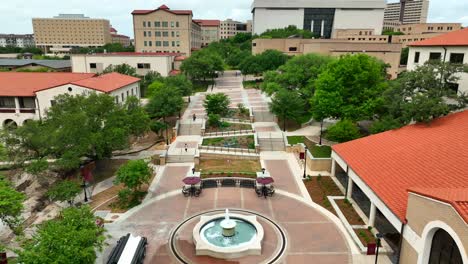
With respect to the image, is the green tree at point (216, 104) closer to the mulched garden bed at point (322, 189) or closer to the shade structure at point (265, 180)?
the mulched garden bed at point (322, 189)

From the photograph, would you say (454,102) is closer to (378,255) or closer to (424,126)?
(424,126)

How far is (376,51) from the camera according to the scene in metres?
69.8

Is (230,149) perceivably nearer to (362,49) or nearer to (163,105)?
(163,105)

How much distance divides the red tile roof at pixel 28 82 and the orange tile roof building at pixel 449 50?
4025 cm

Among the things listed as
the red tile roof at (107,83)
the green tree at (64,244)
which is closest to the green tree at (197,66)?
the red tile roof at (107,83)

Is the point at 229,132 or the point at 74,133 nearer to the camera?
the point at 74,133

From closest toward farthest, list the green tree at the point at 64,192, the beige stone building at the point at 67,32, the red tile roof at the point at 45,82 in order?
1. the green tree at the point at 64,192
2. the red tile roof at the point at 45,82
3. the beige stone building at the point at 67,32

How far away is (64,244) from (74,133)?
1521 centimetres

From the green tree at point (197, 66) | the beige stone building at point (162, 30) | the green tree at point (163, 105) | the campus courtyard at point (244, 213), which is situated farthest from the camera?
Result: the beige stone building at point (162, 30)

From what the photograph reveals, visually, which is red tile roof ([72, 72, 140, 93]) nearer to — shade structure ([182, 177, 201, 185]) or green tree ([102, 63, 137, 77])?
green tree ([102, 63, 137, 77])

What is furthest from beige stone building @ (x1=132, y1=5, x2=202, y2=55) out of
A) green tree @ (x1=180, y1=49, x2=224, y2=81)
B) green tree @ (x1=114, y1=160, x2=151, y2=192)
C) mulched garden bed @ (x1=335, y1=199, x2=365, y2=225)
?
mulched garden bed @ (x1=335, y1=199, x2=365, y2=225)

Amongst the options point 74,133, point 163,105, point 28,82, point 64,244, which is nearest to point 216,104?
point 163,105

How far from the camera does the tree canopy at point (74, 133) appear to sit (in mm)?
25672

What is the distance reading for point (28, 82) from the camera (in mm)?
43500
